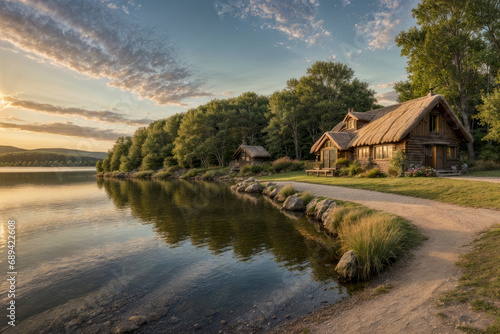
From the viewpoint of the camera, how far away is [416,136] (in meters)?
24.6

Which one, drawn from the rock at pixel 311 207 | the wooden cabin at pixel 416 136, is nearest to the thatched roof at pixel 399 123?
the wooden cabin at pixel 416 136

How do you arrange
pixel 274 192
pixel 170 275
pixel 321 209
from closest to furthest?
pixel 170 275 → pixel 321 209 → pixel 274 192

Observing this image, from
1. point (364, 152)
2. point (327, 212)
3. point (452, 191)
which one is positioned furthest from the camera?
point (364, 152)

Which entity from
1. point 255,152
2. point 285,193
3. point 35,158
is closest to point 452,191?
point 285,193

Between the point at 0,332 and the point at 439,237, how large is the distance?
11.6 m

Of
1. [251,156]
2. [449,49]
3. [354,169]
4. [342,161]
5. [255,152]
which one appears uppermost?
[449,49]

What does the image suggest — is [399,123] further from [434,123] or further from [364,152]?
[364,152]

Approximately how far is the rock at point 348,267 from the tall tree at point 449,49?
32.7 m

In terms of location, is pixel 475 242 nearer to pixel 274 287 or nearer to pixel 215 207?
pixel 274 287

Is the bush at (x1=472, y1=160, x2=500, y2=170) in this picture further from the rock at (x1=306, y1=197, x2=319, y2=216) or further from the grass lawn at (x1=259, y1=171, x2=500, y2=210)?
the rock at (x1=306, y1=197, x2=319, y2=216)

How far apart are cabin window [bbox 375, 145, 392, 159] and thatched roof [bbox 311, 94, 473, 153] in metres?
1.10

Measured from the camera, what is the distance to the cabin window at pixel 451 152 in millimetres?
26375

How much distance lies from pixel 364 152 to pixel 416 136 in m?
5.55

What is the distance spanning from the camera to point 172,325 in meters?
5.34
